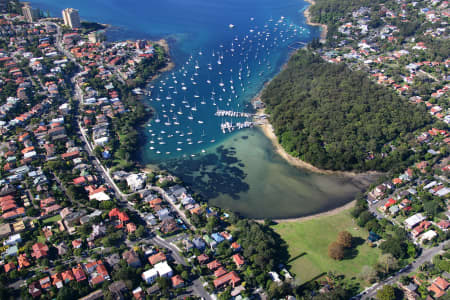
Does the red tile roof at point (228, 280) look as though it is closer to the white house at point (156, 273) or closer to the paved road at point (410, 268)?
the white house at point (156, 273)

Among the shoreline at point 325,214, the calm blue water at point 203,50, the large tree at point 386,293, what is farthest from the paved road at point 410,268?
the calm blue water at point 203,50

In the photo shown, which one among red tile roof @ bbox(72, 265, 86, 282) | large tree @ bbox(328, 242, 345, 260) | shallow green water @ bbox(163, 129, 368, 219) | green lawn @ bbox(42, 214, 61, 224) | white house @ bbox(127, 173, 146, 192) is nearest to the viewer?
red tile roof @ bbox(72, 265, 86, 282)

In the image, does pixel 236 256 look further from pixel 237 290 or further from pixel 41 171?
pixel 41 171

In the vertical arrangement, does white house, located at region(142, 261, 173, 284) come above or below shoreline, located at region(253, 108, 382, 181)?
below

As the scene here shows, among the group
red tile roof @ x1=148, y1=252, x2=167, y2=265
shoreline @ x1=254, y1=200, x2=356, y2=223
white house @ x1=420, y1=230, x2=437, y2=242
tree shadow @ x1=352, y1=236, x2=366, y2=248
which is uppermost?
white house @ x1=420, y1=230, x2=437, y2=242

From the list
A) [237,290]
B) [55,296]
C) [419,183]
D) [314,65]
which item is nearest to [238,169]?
[237,290]

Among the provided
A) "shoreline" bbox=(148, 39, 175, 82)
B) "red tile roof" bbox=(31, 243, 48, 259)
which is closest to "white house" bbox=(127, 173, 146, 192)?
"red tile roof" bbox=(31, 243, 48, 259)

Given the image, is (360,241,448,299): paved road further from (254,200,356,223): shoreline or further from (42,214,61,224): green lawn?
(42,214,61,224): green lawn
